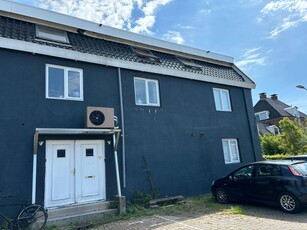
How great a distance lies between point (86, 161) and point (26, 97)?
3021 millimetres

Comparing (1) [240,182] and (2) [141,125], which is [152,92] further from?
(1) [240,182]

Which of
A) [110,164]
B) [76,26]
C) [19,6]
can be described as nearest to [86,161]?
[110,164]

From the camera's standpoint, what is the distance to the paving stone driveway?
21.5 ft

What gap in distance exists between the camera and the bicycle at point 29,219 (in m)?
6.68

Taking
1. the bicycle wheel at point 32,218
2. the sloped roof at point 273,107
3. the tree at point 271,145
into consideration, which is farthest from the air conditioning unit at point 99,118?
the sloped roof at point 273,107

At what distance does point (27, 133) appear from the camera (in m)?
8.06

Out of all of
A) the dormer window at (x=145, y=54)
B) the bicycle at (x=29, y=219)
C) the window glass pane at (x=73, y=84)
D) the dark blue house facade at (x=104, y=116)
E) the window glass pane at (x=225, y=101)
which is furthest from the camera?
the window glass pane at (x=225, y=101)

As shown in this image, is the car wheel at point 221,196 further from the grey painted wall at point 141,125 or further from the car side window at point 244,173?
the grey painted wall at point 141,125

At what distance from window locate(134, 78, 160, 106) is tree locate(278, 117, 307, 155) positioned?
54.8 ft

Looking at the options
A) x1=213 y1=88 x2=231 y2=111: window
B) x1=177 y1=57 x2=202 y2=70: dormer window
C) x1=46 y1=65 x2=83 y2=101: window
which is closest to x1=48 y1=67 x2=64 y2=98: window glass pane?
x1=46 y1=65 x2=83 y2=101: window

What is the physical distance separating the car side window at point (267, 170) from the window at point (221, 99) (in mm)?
5344

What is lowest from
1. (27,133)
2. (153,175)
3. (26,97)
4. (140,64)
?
(153,175)

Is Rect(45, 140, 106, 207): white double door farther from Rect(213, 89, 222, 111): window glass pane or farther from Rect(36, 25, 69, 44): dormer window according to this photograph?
Rect(213, 89, 222, 111): window glass pane

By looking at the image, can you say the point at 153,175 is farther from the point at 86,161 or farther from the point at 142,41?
the point at 142,41
